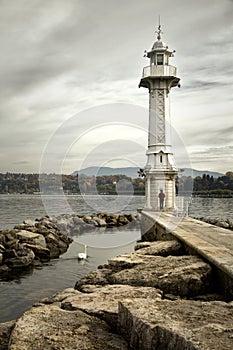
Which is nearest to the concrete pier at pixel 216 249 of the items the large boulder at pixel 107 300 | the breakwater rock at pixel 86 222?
the large boulder at pixel 107 300

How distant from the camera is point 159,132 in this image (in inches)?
763

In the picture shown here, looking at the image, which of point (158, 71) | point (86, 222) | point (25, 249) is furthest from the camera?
point (86, 222)

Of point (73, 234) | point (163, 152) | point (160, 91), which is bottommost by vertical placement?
point (73, 234)

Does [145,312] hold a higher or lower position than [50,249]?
higher

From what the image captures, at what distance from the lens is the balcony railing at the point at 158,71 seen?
19.2 meters

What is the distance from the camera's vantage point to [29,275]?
10742 mm

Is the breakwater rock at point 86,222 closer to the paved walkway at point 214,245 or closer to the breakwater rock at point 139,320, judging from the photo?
the paved walkway at point 214,245

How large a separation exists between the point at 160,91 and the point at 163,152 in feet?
10.1

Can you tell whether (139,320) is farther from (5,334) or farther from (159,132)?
(159,132)

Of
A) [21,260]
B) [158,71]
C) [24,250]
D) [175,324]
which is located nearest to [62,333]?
[175,324]

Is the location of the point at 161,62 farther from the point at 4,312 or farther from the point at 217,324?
the point at 217,324

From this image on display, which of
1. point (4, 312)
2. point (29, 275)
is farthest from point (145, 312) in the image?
point (29, 275)

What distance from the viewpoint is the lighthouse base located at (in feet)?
61.7

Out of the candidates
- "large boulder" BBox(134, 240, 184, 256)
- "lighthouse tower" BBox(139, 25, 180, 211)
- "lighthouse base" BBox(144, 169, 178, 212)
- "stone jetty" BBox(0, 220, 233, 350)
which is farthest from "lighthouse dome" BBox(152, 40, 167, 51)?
"stone jetty" BBox(0, 220, 233, 350)
